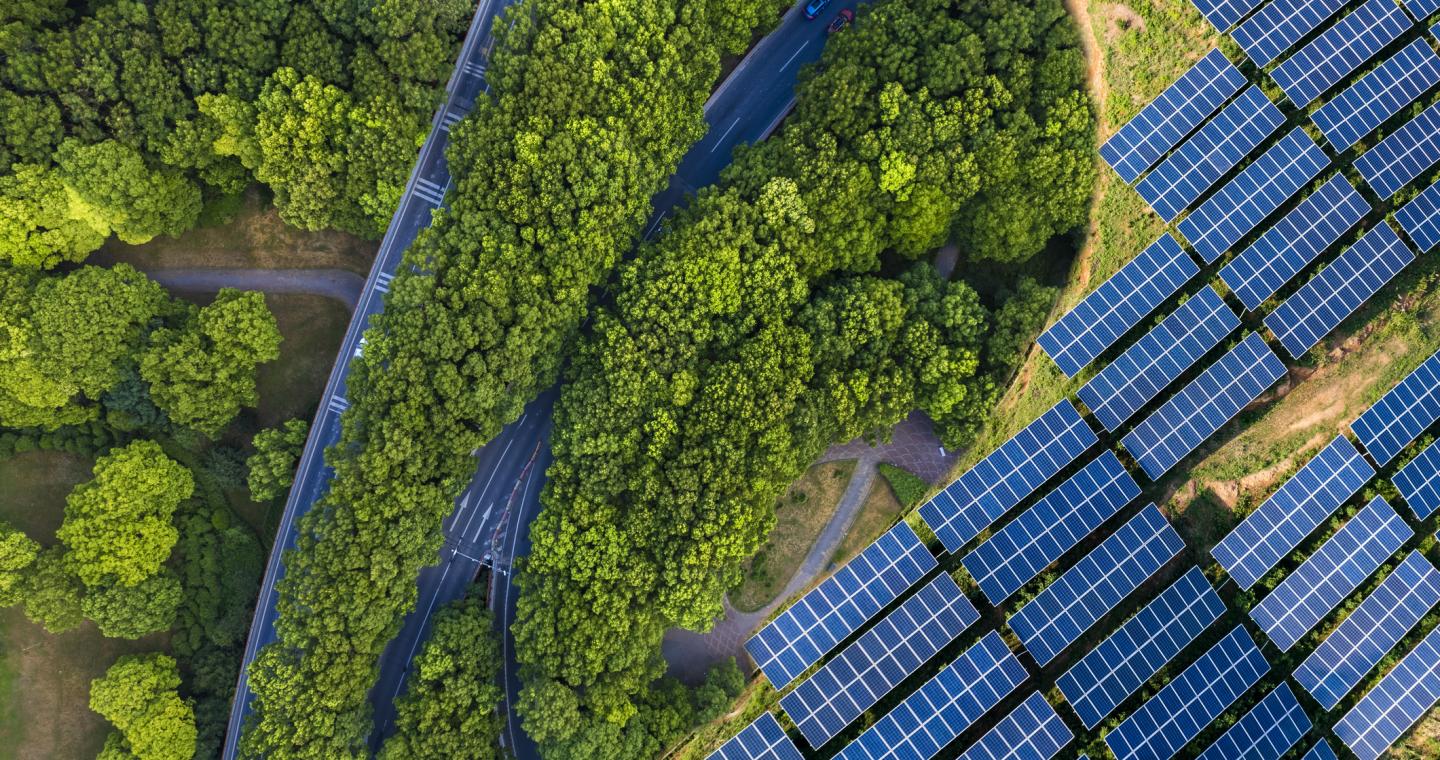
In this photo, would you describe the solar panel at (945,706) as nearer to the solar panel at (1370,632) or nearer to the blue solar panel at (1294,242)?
the solar panel at (1370,632)

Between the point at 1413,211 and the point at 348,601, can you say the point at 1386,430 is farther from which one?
the point at 348,601

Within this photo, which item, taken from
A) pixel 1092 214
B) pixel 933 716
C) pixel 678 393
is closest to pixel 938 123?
pixel 1092 214

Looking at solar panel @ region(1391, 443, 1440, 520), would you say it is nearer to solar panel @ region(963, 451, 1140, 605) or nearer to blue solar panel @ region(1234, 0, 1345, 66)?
solar panel @ region(963, 451, 1140, 605)

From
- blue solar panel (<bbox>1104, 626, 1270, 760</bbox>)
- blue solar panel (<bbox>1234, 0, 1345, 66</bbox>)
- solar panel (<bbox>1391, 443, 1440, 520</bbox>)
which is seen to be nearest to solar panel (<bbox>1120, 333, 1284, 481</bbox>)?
solar panel (<bbox>1391, 443, 1440, 520</bbox>)

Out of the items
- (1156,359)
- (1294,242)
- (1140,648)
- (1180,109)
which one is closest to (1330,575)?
(1140,648)

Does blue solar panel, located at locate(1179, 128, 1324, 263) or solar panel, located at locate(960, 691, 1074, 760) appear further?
blue solar panel, located at locate(1179, 128, 1324, 263)

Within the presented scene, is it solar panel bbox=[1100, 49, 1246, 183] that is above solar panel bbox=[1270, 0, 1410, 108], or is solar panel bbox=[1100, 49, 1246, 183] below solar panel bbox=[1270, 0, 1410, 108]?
below

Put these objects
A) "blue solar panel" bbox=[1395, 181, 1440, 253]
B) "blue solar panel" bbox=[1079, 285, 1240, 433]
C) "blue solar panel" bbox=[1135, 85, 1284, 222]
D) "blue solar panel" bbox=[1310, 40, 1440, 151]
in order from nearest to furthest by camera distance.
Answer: "blue solar panel" bbox=[1079, 285, 1240, 433] → "blue solar panel" bbox=[1395, 181, 1440, 253] → "blue solar panel" bbox=[1310, 40, 1440, 151] → "blue solar panel" bbox=[1135, 85, 1284, 222]
